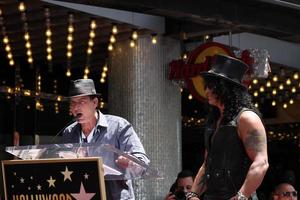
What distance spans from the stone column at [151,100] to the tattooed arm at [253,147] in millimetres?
5802

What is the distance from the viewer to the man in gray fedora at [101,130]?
560cm

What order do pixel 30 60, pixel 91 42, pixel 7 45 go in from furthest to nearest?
pixel 30 60, pixel 7 45, pixel 91 42

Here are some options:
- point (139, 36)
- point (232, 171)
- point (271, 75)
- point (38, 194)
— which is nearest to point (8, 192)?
point (38, 194)

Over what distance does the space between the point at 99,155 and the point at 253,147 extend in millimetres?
1044

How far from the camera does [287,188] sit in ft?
25.7

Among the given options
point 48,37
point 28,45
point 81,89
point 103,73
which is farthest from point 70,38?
point 81,89

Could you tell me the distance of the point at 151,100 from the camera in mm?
10586

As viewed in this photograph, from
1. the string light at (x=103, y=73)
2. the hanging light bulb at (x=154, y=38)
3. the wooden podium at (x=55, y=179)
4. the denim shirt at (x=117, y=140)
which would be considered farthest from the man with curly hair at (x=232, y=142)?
the string light at (x=103, y=73)

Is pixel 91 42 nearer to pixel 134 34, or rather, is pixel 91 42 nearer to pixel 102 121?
pixel 134 34

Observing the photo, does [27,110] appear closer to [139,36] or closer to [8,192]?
[139,36]

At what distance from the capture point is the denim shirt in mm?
5555

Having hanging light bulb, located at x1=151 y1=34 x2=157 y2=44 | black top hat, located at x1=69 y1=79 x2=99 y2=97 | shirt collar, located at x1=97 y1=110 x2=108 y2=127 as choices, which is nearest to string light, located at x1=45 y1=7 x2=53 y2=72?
hanging light bulb, located at x1=151 y1=34 x2=157 y2=44

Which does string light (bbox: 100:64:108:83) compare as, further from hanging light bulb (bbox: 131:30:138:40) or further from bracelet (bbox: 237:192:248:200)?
bracelet (bbox: 237:192:248:200)

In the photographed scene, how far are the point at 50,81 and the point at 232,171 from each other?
337 inches
